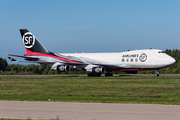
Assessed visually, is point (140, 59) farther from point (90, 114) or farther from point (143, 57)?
point (90, 114)

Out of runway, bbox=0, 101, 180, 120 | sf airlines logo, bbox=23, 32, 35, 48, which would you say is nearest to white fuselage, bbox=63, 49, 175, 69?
sf airlines logo, bbox=23, 32, 35, 48

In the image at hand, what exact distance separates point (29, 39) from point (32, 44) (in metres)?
1.28

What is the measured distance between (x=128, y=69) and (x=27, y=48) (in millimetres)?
22171

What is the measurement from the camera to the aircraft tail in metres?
61.2

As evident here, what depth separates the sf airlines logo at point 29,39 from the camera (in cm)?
6159

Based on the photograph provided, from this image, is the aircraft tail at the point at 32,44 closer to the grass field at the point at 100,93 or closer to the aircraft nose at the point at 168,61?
the aircraft nose at the point at 168,61

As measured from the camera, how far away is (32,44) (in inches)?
2422

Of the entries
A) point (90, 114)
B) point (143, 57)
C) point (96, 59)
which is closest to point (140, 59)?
point (143, 57)

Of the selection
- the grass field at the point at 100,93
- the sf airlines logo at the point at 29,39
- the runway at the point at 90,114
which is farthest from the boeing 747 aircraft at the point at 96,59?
the runway at the point at 90,114

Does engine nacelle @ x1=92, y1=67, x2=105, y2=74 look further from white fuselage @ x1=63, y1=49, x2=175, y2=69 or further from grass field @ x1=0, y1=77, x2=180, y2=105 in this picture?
grass field @ x1=0, y1=77, x2=180, y2=105

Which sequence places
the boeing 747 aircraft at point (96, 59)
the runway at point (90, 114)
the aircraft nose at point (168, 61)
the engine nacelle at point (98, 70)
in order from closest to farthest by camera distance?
the runway at point (90, 114)
the aircraft nose at point (168, 61)
the boeing 747 aircraft at point (96, 59)
the engine nacelle at point (98, 70)

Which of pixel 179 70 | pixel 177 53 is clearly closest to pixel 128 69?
pixel 179 70

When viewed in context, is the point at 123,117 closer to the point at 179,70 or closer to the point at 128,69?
the point at 128,69

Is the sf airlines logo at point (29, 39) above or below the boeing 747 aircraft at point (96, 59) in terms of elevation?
above
